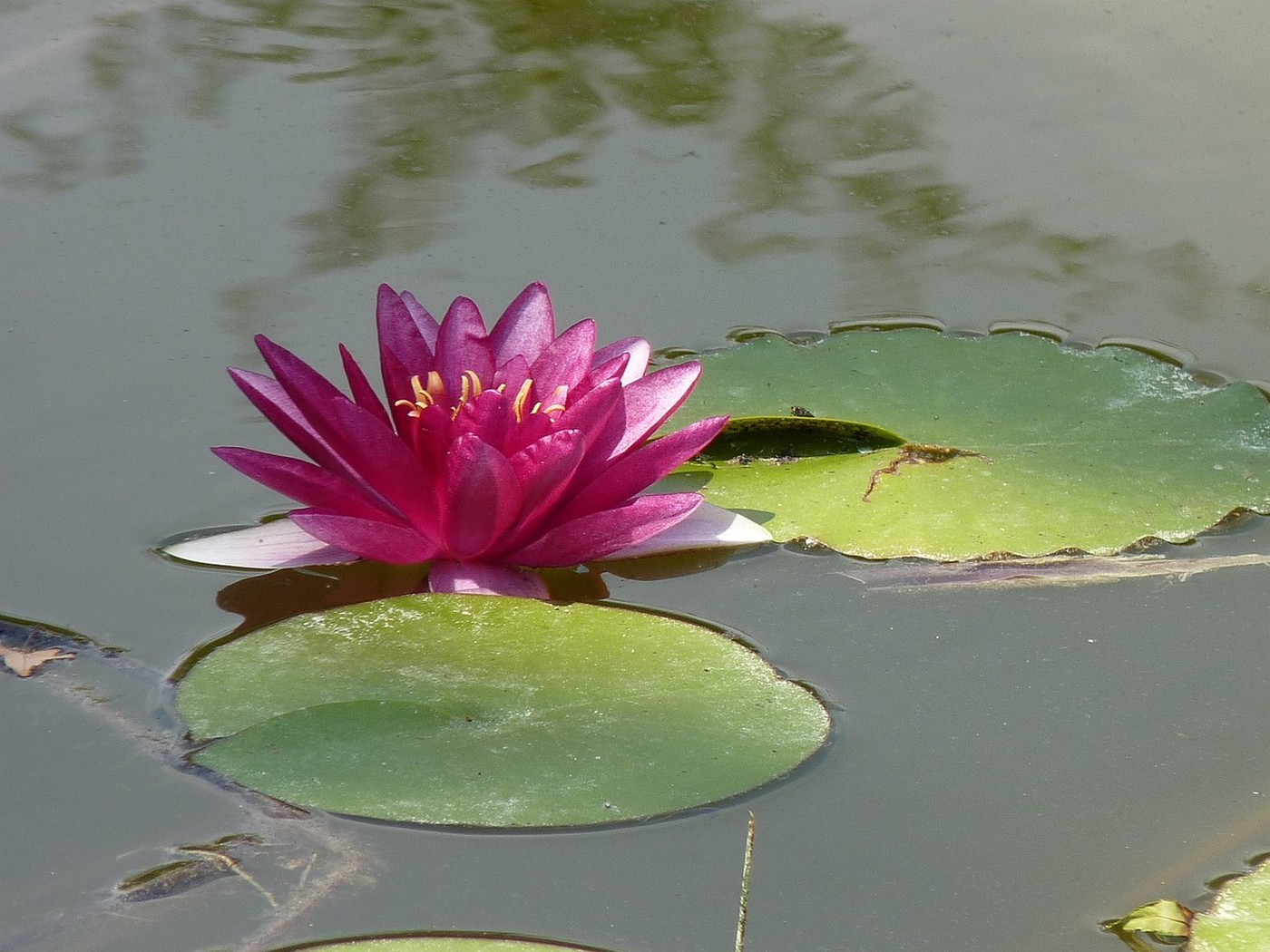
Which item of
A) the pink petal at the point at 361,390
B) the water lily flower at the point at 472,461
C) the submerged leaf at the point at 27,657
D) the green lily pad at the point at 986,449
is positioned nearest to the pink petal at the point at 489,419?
the water lily flower at the point at 472,461

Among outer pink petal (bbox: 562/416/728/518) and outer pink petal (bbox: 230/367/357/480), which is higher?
outer pink petal (bbox: 230/367/357/480)

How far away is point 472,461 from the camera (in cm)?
160

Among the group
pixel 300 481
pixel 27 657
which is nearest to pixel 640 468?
pixel 300 481

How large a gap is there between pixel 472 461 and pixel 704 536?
1.17ft

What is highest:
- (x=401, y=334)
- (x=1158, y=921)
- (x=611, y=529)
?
(x=401, y=334)

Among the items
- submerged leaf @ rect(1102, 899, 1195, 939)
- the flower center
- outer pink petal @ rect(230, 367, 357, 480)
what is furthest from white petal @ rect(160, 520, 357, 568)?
submerged leaf @ rect(1102, 899, 1195, 939)

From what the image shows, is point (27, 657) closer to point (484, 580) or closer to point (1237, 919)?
point (484, 580)

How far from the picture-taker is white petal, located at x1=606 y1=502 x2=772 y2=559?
1.79 meters

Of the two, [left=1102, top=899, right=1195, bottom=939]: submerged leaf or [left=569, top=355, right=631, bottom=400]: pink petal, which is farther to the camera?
[left=569, top=355, right=631, bottom=400]: pink petal

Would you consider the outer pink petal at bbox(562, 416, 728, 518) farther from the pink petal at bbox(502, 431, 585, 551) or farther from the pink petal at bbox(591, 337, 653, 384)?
the pink petal at bbox(591, 337, 653, 384)

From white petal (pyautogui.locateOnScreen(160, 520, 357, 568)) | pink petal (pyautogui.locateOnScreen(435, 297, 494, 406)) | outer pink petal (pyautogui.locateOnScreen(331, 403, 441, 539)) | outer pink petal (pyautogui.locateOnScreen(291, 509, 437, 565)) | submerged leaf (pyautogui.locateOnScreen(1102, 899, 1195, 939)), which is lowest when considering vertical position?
submerged leaf (pyautogui.locateOnScreen(1102, 899, 1195, 939))

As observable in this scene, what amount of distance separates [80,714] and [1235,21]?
3043 millimetres

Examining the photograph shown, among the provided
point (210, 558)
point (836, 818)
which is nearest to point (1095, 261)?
point (836, 818)

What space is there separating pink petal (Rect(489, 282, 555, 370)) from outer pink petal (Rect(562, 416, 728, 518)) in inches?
8.9
